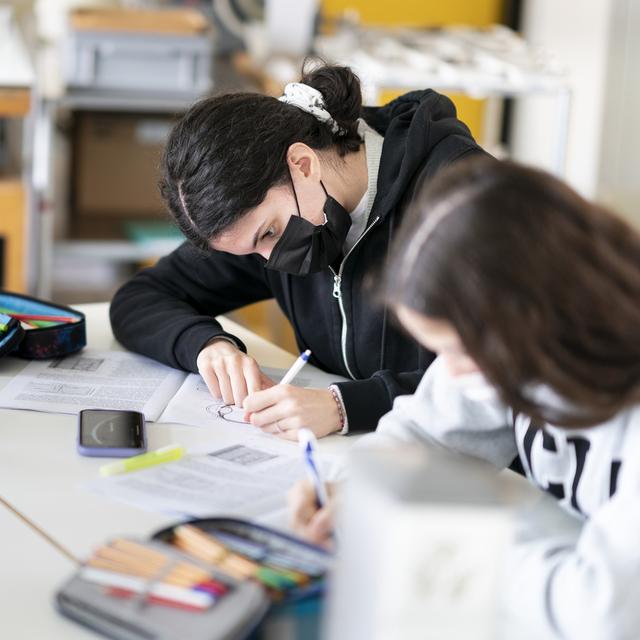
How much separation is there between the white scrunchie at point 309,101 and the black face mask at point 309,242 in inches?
4.6

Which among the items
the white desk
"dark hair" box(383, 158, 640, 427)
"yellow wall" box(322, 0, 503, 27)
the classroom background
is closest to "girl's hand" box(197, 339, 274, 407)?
the white desk

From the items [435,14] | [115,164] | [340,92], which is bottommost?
[115,164]

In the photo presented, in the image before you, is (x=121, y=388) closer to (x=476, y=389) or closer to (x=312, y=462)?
(x=312, y=462)

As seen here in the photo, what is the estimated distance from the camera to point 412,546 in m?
0.63

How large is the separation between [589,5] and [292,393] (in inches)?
152

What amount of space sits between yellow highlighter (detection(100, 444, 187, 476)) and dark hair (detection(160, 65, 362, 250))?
36 cm

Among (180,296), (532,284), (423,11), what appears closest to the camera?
(532,284)

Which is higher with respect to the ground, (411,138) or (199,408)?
(411,138)

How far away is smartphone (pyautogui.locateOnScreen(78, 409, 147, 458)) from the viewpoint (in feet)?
4.30

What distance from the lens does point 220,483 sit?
122 centimetres

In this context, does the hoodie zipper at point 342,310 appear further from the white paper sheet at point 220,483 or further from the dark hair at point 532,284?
the dark hair at point 532,284

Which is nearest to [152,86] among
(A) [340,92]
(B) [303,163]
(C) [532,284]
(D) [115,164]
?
(D) [115,164]

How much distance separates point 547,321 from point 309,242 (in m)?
0.77

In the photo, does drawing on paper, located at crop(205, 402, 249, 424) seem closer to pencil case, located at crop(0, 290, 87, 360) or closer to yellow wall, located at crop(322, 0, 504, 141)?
pencil case, located at crop(0, 290, 87, 360)
